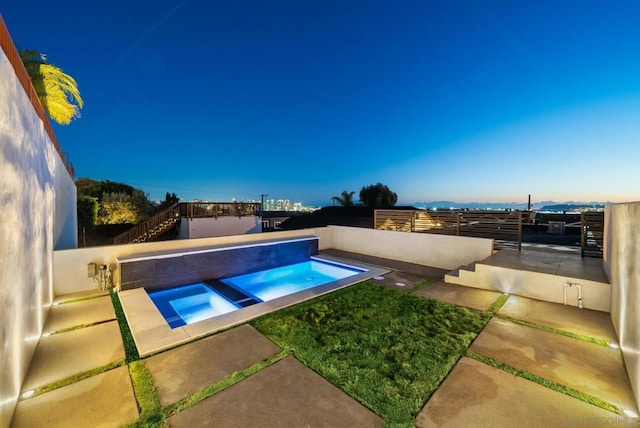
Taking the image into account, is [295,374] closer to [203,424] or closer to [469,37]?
[203,424]

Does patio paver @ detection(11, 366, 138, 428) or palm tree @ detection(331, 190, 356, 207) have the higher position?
palm tree @ detection(331, 190, 356, 207)

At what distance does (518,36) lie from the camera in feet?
30.6

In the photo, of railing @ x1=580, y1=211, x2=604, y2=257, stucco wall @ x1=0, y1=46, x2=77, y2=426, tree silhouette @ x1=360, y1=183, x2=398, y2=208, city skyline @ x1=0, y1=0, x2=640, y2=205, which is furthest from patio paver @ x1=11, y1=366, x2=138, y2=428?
tree silhouette @ x1=360, y1=183, x2=398, y2=208

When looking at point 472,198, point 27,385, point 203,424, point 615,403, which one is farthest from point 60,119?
point 472,198

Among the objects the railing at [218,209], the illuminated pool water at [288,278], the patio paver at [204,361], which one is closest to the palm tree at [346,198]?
the railing at [218,209]

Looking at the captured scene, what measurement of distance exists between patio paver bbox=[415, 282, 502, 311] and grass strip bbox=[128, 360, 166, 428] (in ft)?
16.4

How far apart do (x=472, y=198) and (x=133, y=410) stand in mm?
35795

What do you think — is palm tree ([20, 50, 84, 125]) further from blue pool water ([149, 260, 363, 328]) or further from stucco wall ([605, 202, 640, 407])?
stucco wall ([605, 202, 640, 407])

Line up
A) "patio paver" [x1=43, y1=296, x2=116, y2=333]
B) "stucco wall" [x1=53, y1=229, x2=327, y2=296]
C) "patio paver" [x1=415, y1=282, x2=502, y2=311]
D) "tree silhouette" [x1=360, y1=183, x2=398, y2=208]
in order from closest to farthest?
"patio paver" [x1=43, y1=296, x2=116, y2=333], "patio paver" [x1=415, y1=282, x2=502, y2=311], "stucco wall" [x1=53, y1=229, x2=327, y2=296], "tree silhouette" [x1=360, y1=183, x2=398, y2=208]

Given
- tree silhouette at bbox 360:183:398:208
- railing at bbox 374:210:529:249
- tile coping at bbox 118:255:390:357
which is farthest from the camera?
tree silhouette at bbox 360:183:398:208

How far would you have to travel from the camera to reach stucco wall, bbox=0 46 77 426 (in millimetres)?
2082

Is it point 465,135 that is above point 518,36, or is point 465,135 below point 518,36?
below

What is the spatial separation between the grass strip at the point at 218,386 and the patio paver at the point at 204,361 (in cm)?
7

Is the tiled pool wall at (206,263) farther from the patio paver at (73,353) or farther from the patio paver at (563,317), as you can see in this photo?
the patio paver at (563,317)
